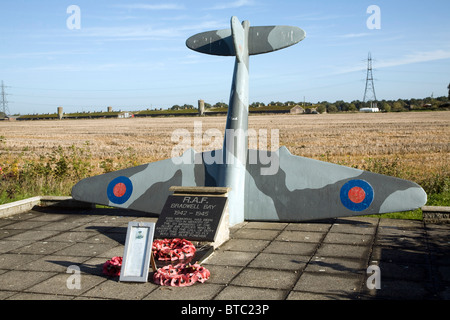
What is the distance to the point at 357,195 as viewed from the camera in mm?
10469

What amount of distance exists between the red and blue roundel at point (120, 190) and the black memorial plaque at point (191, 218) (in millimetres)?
2104

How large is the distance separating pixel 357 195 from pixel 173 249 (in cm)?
428

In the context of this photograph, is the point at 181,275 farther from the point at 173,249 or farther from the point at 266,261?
the point at 266,261

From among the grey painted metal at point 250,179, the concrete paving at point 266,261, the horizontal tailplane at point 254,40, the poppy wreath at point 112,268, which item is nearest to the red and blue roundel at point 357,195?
the grey painted metal at point 250,179

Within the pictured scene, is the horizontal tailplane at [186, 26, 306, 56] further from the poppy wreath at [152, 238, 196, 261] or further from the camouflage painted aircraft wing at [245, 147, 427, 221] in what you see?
the poppy wreath at [152, 238, 196, 261]

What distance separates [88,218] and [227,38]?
564cm

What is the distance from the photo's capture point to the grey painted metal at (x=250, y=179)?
10.5 metres

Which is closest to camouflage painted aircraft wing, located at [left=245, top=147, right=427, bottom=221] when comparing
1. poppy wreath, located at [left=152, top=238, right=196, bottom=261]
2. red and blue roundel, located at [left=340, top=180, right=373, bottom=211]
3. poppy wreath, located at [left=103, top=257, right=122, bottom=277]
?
red and blue roundel, located at [left=340, top=180, right=373, bottom=211]

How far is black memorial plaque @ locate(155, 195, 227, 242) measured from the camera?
9266 mm

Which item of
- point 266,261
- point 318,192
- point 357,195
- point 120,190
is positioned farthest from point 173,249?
point 357,195

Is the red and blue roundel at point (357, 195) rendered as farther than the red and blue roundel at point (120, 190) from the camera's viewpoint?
No

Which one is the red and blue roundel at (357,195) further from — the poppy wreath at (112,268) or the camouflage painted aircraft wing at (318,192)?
the poppy wreath at (112,268)
